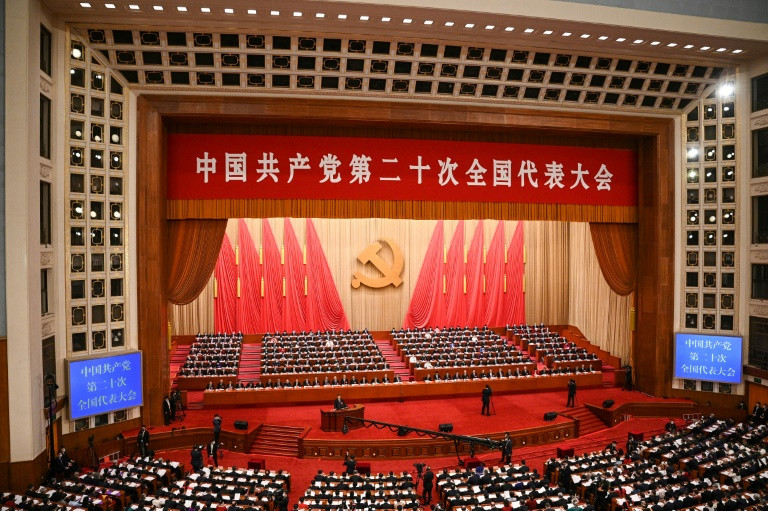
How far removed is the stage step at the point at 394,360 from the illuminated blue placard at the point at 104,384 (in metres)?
6.86

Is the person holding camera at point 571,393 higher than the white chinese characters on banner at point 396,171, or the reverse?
the white chinese characters on banner at point 396,171

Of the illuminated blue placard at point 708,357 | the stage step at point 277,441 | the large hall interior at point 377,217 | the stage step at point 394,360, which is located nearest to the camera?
the large hall interior at point 377,217

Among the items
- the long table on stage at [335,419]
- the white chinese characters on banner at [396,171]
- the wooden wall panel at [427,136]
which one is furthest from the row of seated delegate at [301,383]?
the white chinese characters on banner at [396,171]

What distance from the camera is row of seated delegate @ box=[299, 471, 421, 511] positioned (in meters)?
8.48

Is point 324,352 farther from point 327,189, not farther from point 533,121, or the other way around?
point 533,121

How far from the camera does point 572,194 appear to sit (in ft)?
49.8

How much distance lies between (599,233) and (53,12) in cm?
1321

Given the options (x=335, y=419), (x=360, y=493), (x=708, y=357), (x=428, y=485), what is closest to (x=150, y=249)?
A: (x=335, y=419)

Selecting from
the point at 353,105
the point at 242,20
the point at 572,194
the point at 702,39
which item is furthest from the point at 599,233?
the point at 242,20

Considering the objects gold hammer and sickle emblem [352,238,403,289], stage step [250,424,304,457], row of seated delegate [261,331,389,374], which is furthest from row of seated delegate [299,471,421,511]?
gold hammer and sickle emblem [352,238,403,289]

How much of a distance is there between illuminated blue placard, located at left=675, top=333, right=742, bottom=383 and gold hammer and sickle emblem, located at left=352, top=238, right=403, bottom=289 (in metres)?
9.13

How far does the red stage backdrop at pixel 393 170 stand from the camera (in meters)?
13.7

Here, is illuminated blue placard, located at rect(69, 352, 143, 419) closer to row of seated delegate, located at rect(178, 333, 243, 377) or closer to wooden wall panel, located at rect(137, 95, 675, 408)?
wooden wall panel, located at rect(137, 95, 675, 408)

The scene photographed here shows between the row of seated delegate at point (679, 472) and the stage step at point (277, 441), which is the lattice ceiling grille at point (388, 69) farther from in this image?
the row of seated delegate at point (679, 472)
